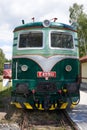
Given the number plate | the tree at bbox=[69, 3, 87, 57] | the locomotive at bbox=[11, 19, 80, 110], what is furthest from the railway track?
the tree at bbox=[69, 3, 87, 57]

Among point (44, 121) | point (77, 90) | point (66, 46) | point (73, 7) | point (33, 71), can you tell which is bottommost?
point (44, 121)

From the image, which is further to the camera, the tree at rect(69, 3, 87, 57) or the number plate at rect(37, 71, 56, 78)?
the tree at rect(69, 3, 87, 57)

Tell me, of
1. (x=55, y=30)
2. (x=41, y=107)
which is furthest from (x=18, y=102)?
(x=55, y=30)

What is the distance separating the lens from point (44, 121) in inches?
402

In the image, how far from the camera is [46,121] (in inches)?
402

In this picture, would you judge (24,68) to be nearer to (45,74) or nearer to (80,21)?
(45,74)

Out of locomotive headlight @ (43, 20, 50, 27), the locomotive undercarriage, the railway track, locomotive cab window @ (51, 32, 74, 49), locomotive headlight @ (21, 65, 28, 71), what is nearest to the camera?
the railway track

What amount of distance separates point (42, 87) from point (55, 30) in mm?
2024

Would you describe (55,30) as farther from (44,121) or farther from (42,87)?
(44,121)

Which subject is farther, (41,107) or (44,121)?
(41,107)

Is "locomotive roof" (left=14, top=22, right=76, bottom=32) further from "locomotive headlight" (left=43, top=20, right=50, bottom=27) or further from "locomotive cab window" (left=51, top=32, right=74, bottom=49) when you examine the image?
"locomotive cab window" (left=51, top=32, right=74, bottom=49)

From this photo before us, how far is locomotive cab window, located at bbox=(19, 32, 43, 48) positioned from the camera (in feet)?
36.7

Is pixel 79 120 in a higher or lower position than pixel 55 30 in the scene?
lower

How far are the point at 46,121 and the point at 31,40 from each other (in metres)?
2.87
